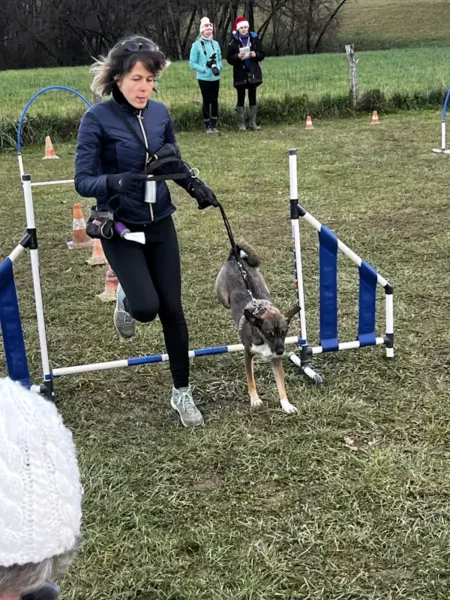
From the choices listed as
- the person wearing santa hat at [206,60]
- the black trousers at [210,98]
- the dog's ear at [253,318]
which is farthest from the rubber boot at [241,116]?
the dog's ear at [253,318]

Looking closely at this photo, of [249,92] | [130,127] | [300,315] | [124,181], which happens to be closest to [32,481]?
[124,181]

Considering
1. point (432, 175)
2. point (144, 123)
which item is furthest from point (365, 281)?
point (432, 175)

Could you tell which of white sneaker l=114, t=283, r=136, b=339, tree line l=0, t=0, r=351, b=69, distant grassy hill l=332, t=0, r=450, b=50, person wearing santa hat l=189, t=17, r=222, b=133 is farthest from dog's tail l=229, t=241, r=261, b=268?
distant grassy hill l=332, t=0, r=450, b=50

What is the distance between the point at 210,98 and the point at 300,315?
10.7 metres

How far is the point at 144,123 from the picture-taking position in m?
3.66

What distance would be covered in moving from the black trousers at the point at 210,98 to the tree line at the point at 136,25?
3363 cm

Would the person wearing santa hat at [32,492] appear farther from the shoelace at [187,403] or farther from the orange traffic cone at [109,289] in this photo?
the orange traffic cone at [109,289]

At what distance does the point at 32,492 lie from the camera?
1.15 metres

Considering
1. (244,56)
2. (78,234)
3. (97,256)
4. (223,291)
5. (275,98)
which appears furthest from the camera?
(275,98)

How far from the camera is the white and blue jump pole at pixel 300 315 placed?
3971 millimetres

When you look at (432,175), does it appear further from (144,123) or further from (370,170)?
(144,123)

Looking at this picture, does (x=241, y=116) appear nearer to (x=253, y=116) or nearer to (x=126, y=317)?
(x=253, y=116)

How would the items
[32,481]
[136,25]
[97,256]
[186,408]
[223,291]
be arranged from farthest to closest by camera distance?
[136,25]
[97,256]
[223,291]
[186,408]
[32,481]

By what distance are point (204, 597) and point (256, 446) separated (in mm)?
1109
